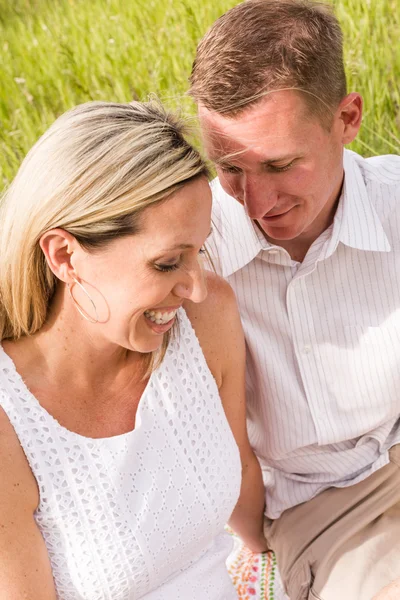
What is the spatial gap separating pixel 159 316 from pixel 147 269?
160 mm

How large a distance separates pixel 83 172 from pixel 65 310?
33 cm

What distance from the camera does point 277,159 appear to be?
75.9 inches

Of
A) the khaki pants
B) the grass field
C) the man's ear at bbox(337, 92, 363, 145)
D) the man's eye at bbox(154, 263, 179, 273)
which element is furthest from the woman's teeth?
the grass field

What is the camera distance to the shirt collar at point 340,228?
202 cm

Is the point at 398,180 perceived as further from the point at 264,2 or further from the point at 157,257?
the point at 157,257

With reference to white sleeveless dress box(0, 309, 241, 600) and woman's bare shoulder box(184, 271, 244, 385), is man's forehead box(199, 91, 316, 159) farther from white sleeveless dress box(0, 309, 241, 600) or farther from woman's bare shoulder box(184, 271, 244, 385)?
white sleeveless dress box(0, 309, 241, 600)

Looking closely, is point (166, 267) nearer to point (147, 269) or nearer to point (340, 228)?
point (147, 269)

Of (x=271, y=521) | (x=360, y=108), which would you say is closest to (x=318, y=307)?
(x=360, y=108)

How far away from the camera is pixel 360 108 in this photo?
2.13 metres

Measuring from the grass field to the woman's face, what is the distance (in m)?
1.41

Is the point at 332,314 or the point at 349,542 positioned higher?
the point at 332,314

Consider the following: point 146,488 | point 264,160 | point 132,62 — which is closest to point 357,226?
point 264,160

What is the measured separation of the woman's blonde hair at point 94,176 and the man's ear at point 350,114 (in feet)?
1.59

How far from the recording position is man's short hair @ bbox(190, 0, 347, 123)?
1.90 meters
